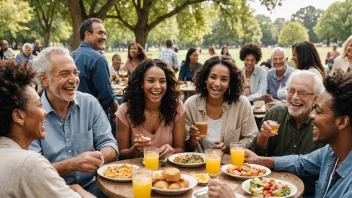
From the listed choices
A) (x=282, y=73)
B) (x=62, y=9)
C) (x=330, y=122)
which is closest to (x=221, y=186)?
(x=330, y=122)

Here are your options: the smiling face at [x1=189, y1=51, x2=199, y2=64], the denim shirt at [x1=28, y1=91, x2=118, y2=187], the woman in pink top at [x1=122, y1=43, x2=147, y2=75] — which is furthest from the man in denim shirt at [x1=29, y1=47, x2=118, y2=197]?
the smiling face at [x1=189, y1=51, x2=199, y2=64]

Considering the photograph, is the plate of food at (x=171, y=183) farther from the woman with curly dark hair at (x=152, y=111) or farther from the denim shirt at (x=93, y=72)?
the denim shirt at (x=93, y=72)

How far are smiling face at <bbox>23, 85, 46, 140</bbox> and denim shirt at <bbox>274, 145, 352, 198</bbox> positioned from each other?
1.70 meters

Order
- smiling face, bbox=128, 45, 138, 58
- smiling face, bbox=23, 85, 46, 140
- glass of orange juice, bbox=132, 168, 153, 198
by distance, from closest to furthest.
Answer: smiling face, bbox=23, 85, 46, 140 < glass of orange juice, bbox=132, 168, 153, 198 < smiling face, bbox=128, 45, 138, 58

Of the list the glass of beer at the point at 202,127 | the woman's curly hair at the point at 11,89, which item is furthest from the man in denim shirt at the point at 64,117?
the woman's curly hair at the point at 11,89

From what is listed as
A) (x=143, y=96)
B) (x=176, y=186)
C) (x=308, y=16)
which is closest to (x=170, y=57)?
(x=143, y=96)

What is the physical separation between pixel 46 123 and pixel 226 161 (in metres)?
1.52

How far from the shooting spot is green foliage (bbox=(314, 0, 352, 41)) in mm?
64875

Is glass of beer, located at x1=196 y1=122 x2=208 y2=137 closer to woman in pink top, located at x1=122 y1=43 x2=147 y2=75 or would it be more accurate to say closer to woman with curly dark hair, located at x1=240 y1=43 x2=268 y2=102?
woman with curly dark hair, located at x1=240 y1=43 x2=268 y2=102

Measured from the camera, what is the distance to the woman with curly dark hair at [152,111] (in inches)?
126

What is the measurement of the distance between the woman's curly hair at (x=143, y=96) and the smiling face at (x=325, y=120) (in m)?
1.50

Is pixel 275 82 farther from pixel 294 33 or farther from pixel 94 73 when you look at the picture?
pixel 294 33

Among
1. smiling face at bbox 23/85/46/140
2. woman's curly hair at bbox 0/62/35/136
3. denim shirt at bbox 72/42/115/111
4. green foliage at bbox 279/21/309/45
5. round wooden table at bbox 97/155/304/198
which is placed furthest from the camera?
green foliage at bbox 279/21/309/45

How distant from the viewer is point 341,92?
78.6 inches
